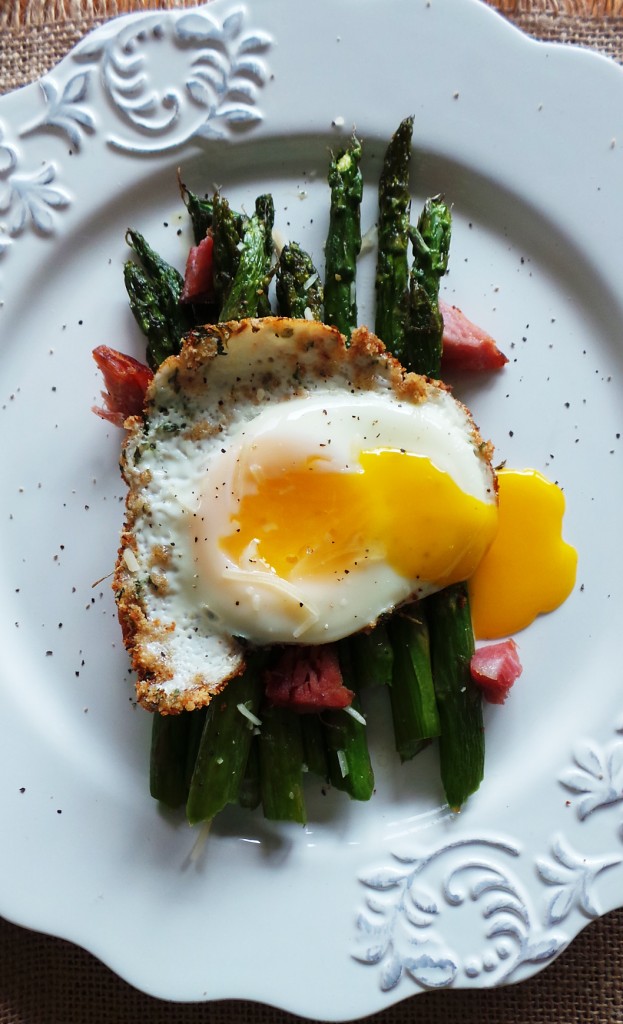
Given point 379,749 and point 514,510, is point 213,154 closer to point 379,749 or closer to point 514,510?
point 514,510

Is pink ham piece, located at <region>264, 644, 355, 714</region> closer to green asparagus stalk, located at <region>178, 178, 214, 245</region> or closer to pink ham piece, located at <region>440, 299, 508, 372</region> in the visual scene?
pink ham piece, located at <region>440, 299, 508, 372</region>

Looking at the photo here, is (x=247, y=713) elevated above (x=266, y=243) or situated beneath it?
situated beneath

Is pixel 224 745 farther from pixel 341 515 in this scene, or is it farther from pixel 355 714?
pixel 341 515

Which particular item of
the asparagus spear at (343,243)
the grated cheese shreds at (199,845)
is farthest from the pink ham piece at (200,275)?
the grated cheese shreds at (199,845)

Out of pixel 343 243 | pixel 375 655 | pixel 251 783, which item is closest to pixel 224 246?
pixel 343 243

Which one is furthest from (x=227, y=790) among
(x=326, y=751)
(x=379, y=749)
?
(x=379, y=749)

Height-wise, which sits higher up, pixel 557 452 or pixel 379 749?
pixel 557 452

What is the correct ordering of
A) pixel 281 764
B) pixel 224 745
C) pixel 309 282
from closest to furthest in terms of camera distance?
pixel 224 745
pixel 281 764
pixel 309 282
